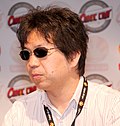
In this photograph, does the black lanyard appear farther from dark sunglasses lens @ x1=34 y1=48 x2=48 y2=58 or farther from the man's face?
dark sunglasses lens @ x1=34 y1=48 x2=48 y2=58

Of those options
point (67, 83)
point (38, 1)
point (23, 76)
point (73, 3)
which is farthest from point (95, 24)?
point (67, 83)

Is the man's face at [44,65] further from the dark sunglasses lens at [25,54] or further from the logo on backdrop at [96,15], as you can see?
the logo on backdrop at [96,15]

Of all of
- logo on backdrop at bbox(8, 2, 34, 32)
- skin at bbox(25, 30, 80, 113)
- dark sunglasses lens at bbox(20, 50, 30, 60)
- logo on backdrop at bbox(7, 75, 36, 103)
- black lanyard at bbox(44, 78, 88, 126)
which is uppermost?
logo on backdrop at bbox(8, 2, 34, 32)

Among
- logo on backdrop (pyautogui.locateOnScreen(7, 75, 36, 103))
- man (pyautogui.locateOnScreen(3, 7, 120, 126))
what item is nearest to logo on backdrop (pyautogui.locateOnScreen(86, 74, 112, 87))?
logo on backdrop (pyautogui.locateOnScreen(7, 75, 36, 103))

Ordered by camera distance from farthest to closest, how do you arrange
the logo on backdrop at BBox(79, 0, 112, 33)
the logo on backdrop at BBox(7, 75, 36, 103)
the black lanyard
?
1. the logo on backdrop at BBox(7, 75, 36, 103)
2. the logo on backdrop at BBox(79, 0, 112, 33)
3. the black lanyard

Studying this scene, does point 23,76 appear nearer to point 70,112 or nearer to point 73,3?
point 73,3

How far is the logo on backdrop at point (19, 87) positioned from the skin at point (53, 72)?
1.05m

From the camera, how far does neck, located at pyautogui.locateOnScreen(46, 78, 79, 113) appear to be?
4.08 ft

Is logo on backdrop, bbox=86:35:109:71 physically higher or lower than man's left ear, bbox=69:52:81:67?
lower

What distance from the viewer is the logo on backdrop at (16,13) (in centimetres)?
224

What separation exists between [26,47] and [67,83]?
0.23 m

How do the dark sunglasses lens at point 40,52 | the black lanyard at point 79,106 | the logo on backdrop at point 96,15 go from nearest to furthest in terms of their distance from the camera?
the dark sunglasses lens at point 40,52 → the black lanyard at point 79,106 → the logo on backdrop at point 96,15

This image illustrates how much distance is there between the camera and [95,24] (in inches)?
84.8

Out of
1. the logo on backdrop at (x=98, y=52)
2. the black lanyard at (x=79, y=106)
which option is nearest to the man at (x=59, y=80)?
the black lanyard at (x=79, y=106)
